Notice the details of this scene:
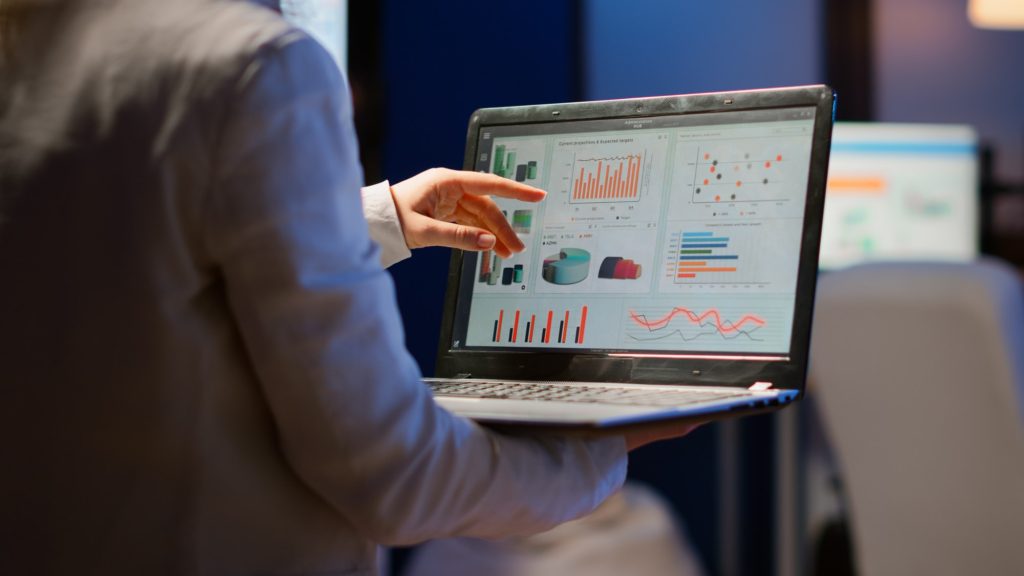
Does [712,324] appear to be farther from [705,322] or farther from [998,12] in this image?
[998,12]

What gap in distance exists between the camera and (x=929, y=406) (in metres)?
2.01

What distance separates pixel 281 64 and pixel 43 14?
0.19 m

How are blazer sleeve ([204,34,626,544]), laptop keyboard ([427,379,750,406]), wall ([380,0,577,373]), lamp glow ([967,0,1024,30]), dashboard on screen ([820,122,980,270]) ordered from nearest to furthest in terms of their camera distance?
blazer sleeve ([204,34,626,544]) < laptop keyboard ([427,379,750,406]) < wall ([380,0,577,373]) < dashboard on screen ([820,122,980,270]) < lamp glow ([967,0,1024,30])

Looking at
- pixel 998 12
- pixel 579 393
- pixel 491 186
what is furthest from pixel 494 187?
pixel 998 12

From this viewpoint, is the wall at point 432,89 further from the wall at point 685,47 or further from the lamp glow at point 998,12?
the lamp glow at point 998,12

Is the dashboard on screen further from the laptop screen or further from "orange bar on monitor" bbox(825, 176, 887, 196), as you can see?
the laptop screen

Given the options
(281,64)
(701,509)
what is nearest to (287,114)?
(281,64)

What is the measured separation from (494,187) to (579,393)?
0.68 ft

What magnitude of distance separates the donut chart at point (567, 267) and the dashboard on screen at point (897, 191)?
2067 millimetres

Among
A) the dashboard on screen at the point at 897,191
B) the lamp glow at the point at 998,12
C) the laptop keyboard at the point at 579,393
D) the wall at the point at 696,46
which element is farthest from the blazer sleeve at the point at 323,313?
the lamp glow at the point at 998,12

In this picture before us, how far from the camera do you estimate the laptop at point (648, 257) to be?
108cm

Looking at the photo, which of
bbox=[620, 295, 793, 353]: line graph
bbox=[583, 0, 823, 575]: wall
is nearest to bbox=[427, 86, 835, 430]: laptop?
bbox=[620, 295, 793, 353]: line graph

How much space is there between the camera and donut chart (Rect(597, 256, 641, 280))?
1.17 m

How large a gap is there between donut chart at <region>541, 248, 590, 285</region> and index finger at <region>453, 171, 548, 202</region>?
0.31 ft
